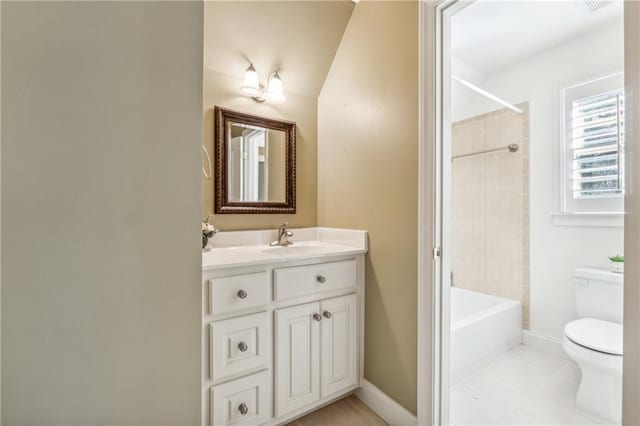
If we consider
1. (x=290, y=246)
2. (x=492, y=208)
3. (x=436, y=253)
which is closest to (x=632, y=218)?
(x=436, y=253)

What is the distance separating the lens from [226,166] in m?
1.77

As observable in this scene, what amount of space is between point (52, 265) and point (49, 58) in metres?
0.31

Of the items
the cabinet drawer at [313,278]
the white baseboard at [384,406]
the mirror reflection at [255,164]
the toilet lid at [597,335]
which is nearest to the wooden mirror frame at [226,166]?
the mirror reflection at [255,164]

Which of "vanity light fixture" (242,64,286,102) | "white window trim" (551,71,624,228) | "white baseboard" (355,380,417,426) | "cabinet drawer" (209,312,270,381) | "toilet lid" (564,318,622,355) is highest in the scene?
"vanity light fixture" (242,64,286,102)

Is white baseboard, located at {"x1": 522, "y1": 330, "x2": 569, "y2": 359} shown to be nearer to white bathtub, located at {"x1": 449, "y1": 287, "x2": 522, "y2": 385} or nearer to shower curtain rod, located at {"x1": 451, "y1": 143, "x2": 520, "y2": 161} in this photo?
white bathtub, located at {"x1": 449, "y1": 287, "x2": 522, "y2": 385}

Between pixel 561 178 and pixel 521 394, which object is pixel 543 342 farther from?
pixel 561 178

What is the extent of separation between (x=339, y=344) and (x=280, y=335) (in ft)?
1.26

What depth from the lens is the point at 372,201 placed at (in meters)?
1.67

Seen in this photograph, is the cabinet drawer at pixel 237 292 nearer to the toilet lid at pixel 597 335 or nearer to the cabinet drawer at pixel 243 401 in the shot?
the cabinet drawer at pixel 243 401

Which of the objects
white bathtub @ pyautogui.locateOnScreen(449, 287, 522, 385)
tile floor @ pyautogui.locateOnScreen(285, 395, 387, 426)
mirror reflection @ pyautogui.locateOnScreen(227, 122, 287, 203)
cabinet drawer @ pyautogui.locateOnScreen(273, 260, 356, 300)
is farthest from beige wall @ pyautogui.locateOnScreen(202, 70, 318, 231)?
white bathtub @ pyautogui.locateOnScreen(449, 287, 522, 385)

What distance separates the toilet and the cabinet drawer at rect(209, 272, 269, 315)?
67.9 inches

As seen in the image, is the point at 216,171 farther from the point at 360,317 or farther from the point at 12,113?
the point at 12,113

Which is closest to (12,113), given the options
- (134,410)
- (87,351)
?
(87,351)

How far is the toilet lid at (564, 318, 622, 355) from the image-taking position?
153 cm
